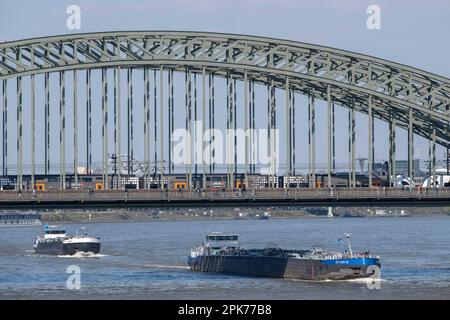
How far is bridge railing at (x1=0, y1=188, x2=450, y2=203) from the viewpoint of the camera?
106m

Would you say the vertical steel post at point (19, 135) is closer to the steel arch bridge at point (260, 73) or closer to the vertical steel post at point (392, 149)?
the steel arch bridge at point (260, 73)

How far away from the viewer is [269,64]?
4835 inches

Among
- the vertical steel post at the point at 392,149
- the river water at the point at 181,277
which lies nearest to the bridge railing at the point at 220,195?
the river water at the point at 181,277

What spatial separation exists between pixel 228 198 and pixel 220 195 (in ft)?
3.22

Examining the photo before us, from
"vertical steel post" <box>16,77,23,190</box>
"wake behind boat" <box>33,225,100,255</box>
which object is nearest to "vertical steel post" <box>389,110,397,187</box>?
"vertical steel post" <box>16,77,23,190</box>

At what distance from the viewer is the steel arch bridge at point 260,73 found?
119625 millimetres

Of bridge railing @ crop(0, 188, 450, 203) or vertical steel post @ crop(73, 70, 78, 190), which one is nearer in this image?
bridge railing @ crop(0, 188, 450, 203)

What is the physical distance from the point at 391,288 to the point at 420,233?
9273 centimetres

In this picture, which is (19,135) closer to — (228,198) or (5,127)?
(5,127)

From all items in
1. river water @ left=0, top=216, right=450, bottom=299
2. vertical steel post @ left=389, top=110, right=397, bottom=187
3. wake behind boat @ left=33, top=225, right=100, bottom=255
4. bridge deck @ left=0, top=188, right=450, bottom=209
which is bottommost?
river water @ left=0, top=216, right=450, bottom=299

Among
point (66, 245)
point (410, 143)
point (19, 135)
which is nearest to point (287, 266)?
point (410, 143)

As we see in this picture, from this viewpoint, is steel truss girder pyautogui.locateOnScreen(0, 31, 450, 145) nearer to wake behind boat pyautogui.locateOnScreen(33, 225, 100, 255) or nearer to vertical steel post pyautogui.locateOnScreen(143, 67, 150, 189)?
vertical steel post pyautogui.locateOnScreen(143, 67, 150, 189)

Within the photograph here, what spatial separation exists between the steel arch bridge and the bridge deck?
306 inches
